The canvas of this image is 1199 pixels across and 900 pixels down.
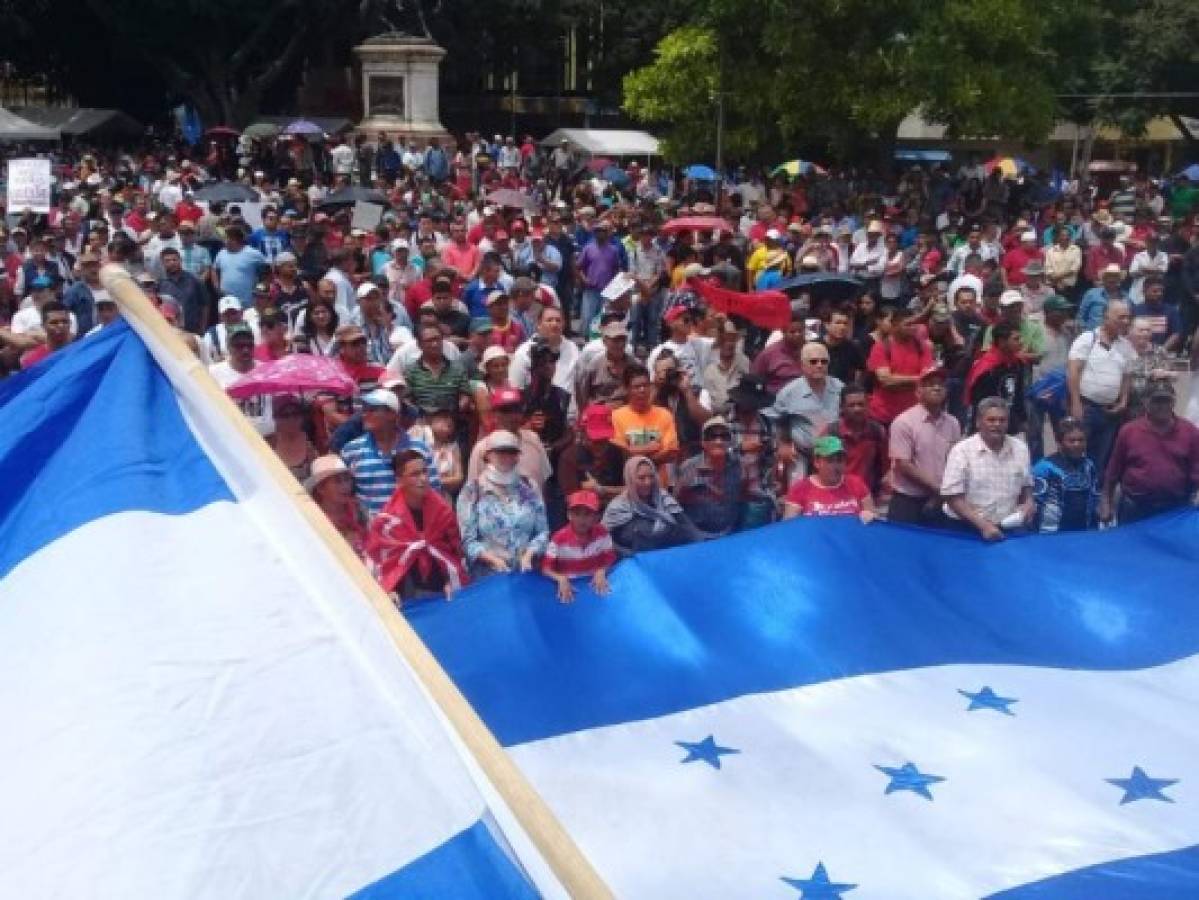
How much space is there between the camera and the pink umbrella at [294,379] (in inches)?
316

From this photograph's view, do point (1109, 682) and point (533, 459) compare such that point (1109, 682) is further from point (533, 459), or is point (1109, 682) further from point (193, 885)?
point (193, 885)

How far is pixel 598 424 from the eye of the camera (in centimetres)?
844

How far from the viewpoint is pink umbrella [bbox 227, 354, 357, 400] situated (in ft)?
26.3

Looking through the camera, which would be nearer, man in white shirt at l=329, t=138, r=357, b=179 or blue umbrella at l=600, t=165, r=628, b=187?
man in white shirt at l=329, t=138, r=357, b=179

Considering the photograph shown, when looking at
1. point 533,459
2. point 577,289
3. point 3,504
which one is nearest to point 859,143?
point 577,289

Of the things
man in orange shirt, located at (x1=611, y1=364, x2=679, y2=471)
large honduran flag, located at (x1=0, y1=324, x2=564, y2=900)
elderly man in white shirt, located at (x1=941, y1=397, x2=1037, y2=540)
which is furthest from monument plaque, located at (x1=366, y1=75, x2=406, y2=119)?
large honduran flag, located at (x1=0, y1=324, x2=564, y2=900)

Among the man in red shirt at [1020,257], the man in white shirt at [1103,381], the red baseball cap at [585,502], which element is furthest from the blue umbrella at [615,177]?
the red baseball cap at [585,502]

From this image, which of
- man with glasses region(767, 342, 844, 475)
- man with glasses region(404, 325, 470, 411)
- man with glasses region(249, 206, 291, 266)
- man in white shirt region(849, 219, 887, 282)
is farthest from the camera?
man in white shirt region(849, 219, 887, 282)

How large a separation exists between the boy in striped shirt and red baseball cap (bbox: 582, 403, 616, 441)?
1846 millimetres

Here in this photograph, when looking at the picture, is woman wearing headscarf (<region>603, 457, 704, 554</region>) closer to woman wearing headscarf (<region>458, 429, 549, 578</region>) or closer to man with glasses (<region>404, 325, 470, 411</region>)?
woman wearing headscarf (<region>458, 429, 549, 578</region>)

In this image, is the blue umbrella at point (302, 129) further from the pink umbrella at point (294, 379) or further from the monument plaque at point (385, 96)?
Answer: the pink umbrella at point (294, 379)

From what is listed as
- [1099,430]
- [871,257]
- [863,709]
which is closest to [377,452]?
[863,709]

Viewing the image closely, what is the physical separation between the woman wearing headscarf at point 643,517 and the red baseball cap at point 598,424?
1.06 m

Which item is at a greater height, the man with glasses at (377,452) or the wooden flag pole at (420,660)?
the wooden flag pole at (420,660)
